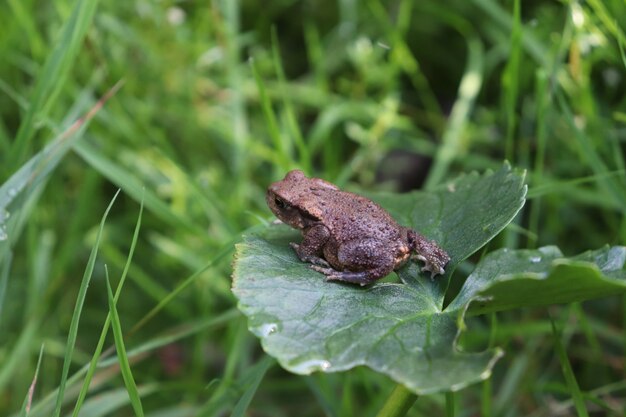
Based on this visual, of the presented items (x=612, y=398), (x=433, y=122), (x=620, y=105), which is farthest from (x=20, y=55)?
(x=612, y=398)

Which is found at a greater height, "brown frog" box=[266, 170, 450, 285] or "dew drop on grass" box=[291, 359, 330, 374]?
"brown frog" box=[266, 170, 450, 285]

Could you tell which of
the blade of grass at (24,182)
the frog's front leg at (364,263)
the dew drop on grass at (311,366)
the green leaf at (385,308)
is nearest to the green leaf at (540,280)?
the green leaf at (385,308)

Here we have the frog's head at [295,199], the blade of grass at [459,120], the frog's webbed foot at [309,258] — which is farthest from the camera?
the blade of grass at [459,120]

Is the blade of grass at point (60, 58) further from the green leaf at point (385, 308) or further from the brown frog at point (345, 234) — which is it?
the green leaf at point (385, 308)

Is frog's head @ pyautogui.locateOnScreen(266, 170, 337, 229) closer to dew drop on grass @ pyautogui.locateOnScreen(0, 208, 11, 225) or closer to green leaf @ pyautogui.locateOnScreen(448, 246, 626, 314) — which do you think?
green leaf @ pyautogui.locateOnScreen(448, 246, 626, 314)

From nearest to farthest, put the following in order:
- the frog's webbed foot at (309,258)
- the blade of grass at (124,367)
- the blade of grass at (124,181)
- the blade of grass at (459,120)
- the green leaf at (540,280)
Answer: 1. the green leaf at (540,280)
2. the blade of grass at (124,367)
3. the frog's webbed foot at (309,258)
4. the blade of grass at (124,181)
5. the blade of grass at (459,120)

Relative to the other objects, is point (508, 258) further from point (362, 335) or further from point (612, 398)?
point (612, 398)

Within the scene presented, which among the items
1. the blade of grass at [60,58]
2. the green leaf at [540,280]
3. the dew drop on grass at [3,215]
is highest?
the blade of grass at [60,58]

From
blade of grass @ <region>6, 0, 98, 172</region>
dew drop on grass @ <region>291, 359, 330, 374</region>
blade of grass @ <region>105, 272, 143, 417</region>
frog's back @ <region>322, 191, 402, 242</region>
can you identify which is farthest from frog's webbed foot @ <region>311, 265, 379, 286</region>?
blade of grass @ <region>6, 0, 98, 172</region>

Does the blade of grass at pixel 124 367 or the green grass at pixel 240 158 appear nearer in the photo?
the blade of grass at pixel 124 367
